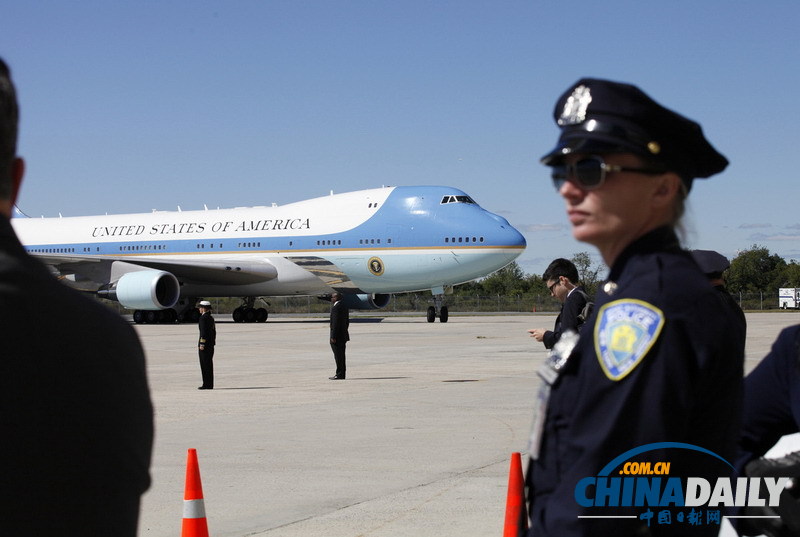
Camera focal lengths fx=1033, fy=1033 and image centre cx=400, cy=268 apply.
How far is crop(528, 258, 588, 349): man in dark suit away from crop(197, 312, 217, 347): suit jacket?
6.53m

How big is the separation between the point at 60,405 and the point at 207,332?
13097mm

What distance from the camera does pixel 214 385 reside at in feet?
49.5

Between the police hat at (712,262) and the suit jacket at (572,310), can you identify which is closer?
the police hat at (712,262)

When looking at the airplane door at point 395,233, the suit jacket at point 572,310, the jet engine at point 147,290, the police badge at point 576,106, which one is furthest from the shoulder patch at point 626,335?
the jet engine at point 147,290

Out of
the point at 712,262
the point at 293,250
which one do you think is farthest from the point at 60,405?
the point at 293,250

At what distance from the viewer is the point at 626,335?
6.18 ft

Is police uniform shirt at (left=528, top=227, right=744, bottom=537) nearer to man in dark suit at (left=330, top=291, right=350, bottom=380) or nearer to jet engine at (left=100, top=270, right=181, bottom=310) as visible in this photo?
man in dark suit at (left=330, top=291, right=350, bottom=380)

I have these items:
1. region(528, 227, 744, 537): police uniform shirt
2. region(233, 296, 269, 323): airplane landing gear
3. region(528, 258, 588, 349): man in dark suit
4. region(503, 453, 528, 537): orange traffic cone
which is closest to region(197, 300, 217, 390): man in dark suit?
region(528, 258, 588, 349): man in dark suit

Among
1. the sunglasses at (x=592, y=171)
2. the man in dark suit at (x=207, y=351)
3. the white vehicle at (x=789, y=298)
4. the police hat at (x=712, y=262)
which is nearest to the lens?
the sunglasses at (x=592, y=171)

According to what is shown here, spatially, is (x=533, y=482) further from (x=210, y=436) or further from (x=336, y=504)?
(x=210, y=436)

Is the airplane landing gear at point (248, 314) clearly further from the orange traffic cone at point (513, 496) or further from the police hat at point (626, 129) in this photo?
the police hat at point (626, 129)

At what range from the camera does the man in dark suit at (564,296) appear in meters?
8.27

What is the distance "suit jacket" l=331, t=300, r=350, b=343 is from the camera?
15.7 metres

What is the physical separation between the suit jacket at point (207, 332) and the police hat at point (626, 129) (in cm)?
1238
